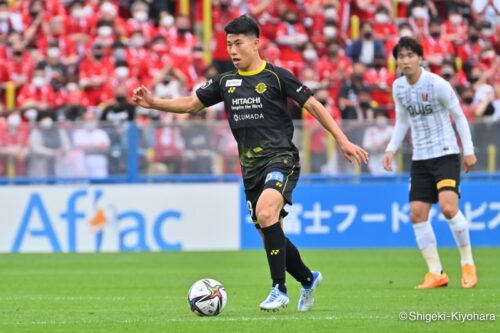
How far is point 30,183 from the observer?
20.0m

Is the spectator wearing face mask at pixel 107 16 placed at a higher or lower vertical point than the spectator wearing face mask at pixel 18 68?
higher

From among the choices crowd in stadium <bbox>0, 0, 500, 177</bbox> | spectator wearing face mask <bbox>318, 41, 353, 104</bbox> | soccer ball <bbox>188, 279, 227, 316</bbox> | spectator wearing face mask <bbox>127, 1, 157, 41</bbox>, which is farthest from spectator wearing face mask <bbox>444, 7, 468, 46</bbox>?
soccer ball <bbox>188, 279, 227, 316</bbox>

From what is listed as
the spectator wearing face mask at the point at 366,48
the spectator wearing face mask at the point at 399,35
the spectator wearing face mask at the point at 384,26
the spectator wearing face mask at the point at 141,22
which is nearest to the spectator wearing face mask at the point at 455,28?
the spectator wearing face mask at the point at 399,35

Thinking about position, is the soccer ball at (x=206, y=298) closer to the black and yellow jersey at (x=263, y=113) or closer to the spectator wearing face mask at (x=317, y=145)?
the black and yellow jersey at (x=263, y=113)

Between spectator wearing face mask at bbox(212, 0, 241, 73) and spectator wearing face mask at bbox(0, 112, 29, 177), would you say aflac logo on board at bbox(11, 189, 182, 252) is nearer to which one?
spectator wearing face mask at bbox(0, 112, 29, 177)

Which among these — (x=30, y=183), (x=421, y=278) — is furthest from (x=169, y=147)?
(x=421, y=278)

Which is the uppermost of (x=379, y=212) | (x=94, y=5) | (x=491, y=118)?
(x=94, y=5)

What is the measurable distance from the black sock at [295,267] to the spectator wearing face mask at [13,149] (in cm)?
1059

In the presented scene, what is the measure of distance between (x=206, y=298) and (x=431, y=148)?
13.5ft

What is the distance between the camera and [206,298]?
30.8 ft

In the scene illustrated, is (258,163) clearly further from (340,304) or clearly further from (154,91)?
(154,91)

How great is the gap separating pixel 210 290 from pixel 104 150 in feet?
35.6

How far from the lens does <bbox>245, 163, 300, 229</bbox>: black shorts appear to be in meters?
9.56

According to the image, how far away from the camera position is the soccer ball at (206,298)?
937 centimetres
